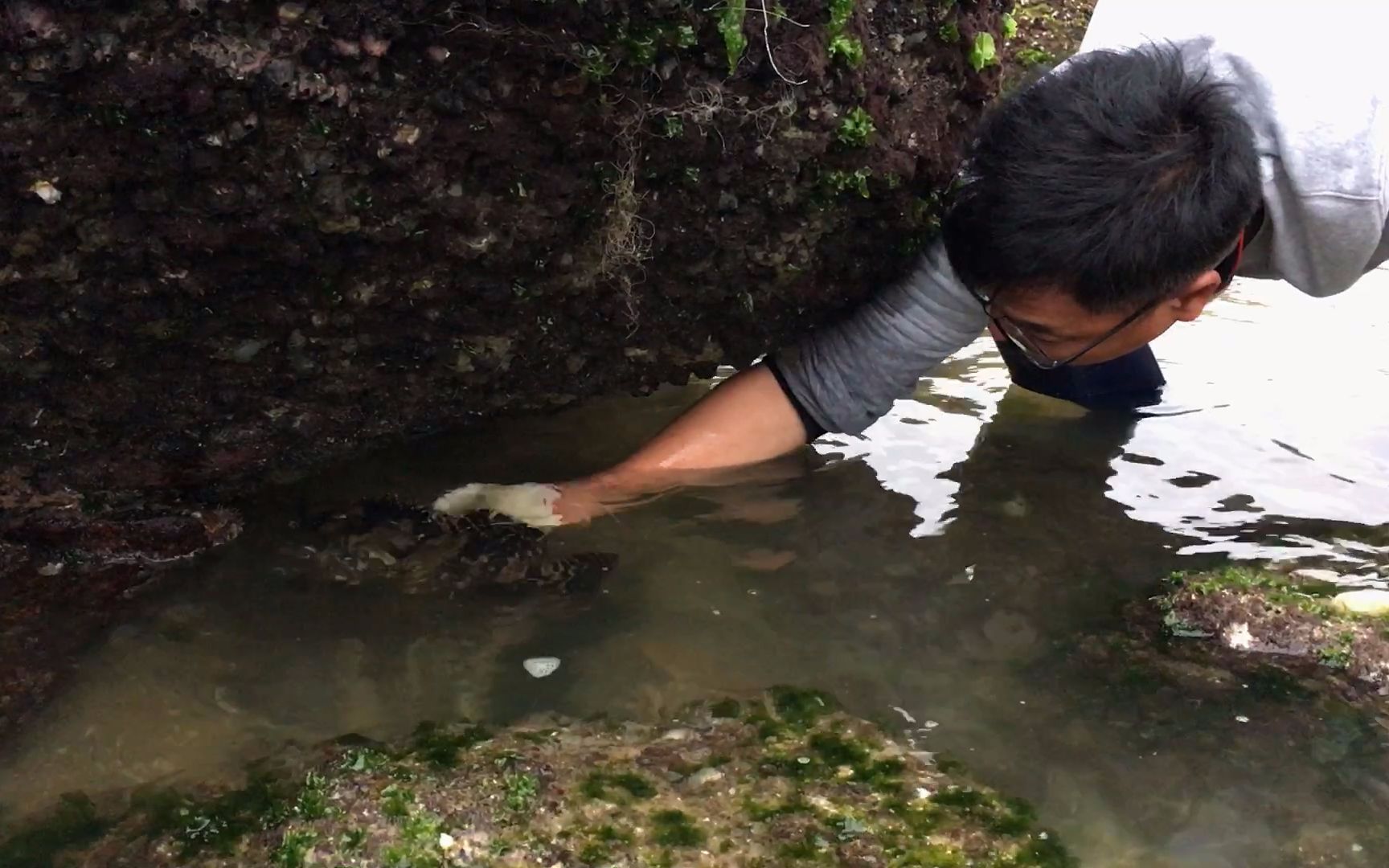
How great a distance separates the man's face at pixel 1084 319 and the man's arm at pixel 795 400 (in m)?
0.17

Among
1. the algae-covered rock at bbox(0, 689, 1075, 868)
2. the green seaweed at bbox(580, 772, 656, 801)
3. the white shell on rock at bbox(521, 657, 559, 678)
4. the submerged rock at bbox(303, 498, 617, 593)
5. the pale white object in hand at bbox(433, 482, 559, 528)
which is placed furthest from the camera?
the pale white object in hand at bbox(433, 482, 559, 528)

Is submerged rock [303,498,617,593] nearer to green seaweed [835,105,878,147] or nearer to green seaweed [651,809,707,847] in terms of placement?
green seaweed [651,809,707,847]

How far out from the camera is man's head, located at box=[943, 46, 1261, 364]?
6.27 ft

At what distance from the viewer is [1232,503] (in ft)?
9.77

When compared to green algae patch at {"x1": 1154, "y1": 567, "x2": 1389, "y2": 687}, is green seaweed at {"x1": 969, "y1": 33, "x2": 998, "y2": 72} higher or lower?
higher

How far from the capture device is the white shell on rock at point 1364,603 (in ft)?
7.84

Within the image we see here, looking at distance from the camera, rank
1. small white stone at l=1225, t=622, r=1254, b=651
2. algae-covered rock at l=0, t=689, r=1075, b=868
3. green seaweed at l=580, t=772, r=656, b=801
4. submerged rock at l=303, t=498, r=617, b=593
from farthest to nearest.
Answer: submerged rock at l=303, t=498, r=617, b=593 → small white stone at l=1225, t=622, r=1254, b=651 → green seaweed at l=580, t=772, r=656, b=801 → algae-covered rock at l=0, t=689, r=1075, b=868

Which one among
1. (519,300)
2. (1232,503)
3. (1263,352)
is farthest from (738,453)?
(1263,352)

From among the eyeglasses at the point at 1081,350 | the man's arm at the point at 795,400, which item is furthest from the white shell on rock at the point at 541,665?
the eyeglasses at the point at 1081,350

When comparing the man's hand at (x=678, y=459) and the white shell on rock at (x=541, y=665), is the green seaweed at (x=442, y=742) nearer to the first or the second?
the white shell on rock at (x=541, y=665)

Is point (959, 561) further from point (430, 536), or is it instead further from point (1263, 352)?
point (1263, 352)

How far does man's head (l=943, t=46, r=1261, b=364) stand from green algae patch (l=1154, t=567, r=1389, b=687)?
718 millimetres

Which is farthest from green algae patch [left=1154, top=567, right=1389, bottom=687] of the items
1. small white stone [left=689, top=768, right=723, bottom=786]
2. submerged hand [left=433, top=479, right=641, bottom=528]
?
submerged hand [left=433, top=479, right=641, bottom=528]

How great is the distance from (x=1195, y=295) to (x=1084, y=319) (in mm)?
208
